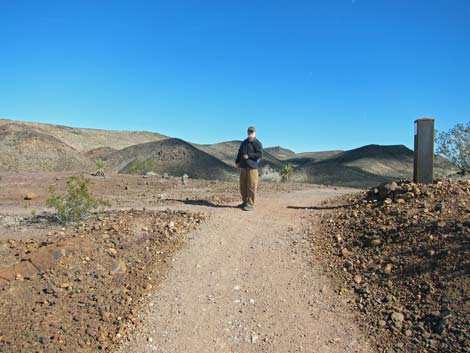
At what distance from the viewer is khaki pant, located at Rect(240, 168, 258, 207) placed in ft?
28.9

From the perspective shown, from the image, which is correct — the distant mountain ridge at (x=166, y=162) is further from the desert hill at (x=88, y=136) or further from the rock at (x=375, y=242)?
the rock at (x=375, y=242)

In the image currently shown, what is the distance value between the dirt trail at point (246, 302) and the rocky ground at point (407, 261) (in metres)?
0.36

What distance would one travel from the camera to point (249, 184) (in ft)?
29.2

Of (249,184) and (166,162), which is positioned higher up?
(166,162)

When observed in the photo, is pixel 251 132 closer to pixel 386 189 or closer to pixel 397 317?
pixel 386 189

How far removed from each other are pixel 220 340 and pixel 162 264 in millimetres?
2010

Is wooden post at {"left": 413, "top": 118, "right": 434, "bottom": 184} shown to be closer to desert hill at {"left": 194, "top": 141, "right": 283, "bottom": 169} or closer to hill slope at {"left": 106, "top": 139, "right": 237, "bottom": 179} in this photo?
hill slope at {"left": 106, "top": 139, "right": 237, "bottom": 179}

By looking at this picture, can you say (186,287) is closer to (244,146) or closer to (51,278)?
(51,278)

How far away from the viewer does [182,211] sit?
8625 mm

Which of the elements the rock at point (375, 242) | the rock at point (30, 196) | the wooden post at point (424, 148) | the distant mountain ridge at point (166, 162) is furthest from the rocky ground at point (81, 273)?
the distant mountain ridge at point (166, 162)

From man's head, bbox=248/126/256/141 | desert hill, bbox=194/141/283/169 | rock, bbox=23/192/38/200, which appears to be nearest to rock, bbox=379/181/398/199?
man's head, bbox=248/126/256/141

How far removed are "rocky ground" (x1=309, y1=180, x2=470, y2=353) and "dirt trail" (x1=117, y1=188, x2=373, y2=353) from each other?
36 cm

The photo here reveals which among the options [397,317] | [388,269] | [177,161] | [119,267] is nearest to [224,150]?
[177,161]

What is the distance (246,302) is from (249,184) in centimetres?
394
